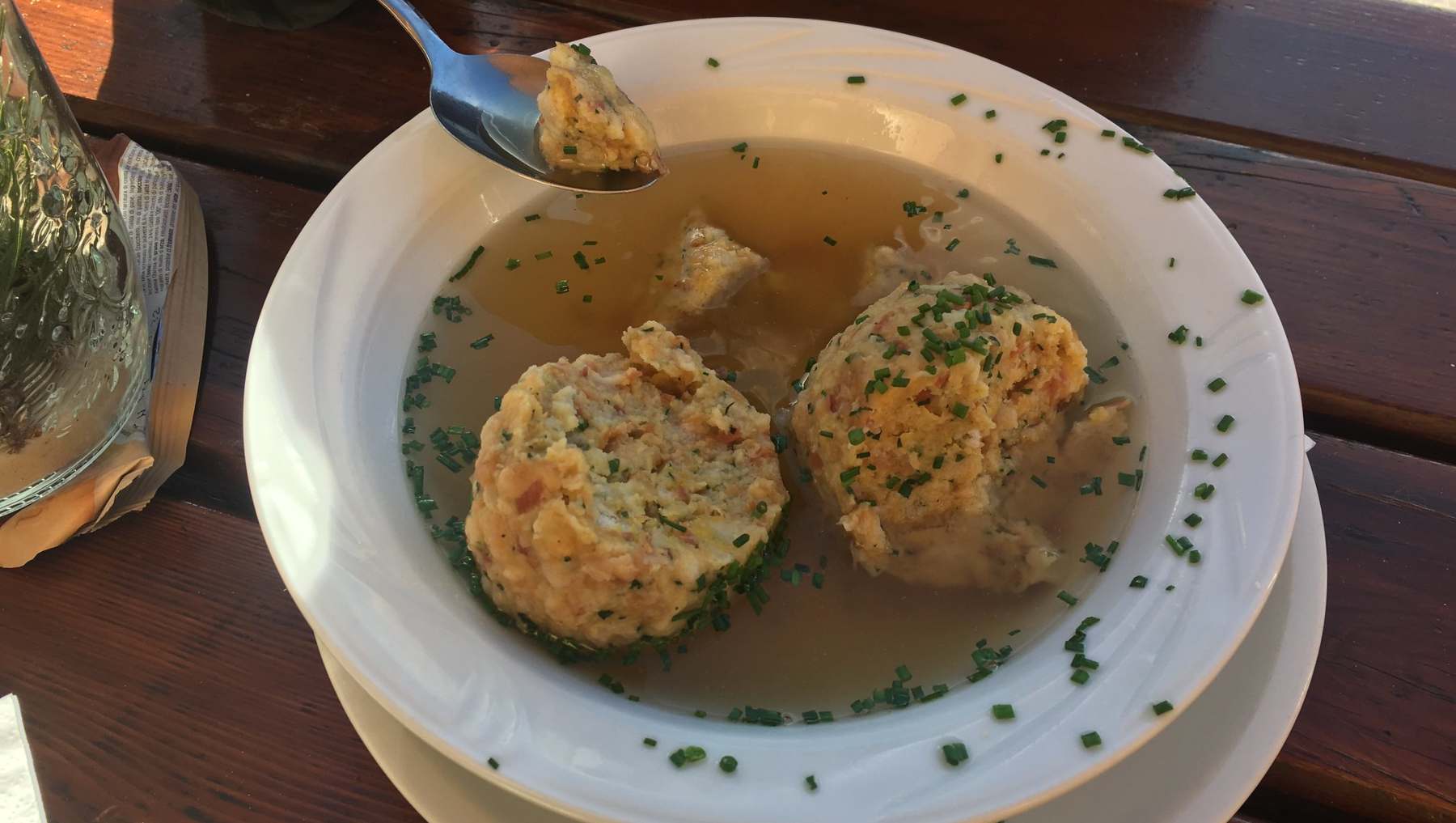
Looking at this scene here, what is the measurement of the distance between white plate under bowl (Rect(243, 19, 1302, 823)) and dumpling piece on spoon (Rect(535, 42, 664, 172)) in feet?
0.32

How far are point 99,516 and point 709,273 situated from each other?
1.12 m

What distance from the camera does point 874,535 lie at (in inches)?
58.2

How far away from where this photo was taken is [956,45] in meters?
2.24

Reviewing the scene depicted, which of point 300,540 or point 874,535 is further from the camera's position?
point 874,535

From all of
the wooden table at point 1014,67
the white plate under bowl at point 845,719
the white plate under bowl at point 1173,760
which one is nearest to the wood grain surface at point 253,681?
the wooden table at point 1014,67

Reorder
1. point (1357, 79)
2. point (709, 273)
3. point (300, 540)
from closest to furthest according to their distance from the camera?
point (300, 540) → point (709, 273) → point (1357, 79)

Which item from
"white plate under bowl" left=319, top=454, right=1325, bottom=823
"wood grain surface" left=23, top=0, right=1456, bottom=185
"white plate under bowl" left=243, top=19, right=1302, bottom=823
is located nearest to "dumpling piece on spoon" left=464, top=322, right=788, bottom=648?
"white plate under bowl" left=243, top=19, right=1302, bottom=823

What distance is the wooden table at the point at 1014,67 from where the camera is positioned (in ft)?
4.56

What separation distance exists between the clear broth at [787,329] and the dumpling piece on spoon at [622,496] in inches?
4.6

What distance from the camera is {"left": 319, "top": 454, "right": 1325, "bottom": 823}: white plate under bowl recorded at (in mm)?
1243

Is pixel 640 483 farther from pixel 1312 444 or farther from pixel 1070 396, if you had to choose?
pixel 1312 444

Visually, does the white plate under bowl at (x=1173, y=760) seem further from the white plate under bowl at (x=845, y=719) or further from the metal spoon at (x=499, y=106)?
the metal spoon at (x=499, y=106)

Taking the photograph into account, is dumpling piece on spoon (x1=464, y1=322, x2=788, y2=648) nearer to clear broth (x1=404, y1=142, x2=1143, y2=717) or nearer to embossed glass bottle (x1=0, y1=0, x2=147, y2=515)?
clear broth (x1=404, y1=142, x2=1143, y2=717)

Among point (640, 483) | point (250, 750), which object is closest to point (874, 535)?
point (640, 483)
